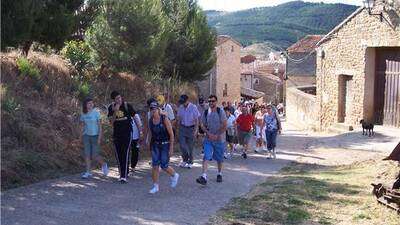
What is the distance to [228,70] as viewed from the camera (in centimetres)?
4638

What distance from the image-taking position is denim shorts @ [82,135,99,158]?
9938mm

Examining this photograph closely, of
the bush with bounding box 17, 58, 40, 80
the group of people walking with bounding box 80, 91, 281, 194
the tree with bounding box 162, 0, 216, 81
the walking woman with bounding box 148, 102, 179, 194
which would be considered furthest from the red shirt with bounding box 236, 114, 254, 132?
the tree with bounding box 162, 0, 216, 81

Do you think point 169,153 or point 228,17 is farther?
point 228,17

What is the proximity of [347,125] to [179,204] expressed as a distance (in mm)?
16248

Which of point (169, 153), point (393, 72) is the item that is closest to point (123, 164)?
point (169, 153)

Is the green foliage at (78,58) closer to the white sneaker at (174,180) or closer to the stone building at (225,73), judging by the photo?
the white sneaker at (174,180)

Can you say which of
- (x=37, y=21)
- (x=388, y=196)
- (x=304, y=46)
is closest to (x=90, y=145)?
(x=37, y=21)

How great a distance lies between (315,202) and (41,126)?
18.4 ft

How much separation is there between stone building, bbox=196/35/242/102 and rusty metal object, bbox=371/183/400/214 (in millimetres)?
31159

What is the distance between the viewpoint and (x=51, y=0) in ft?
39.4

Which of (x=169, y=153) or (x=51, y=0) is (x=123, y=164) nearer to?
(x=169, y=153)

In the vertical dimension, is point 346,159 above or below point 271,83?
below

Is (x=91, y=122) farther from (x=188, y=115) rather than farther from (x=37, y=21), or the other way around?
(x=37, y=21)

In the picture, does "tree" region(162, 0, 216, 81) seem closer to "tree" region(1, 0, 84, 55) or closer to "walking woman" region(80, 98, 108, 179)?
"tree" region(1, 0, 84, 55)
